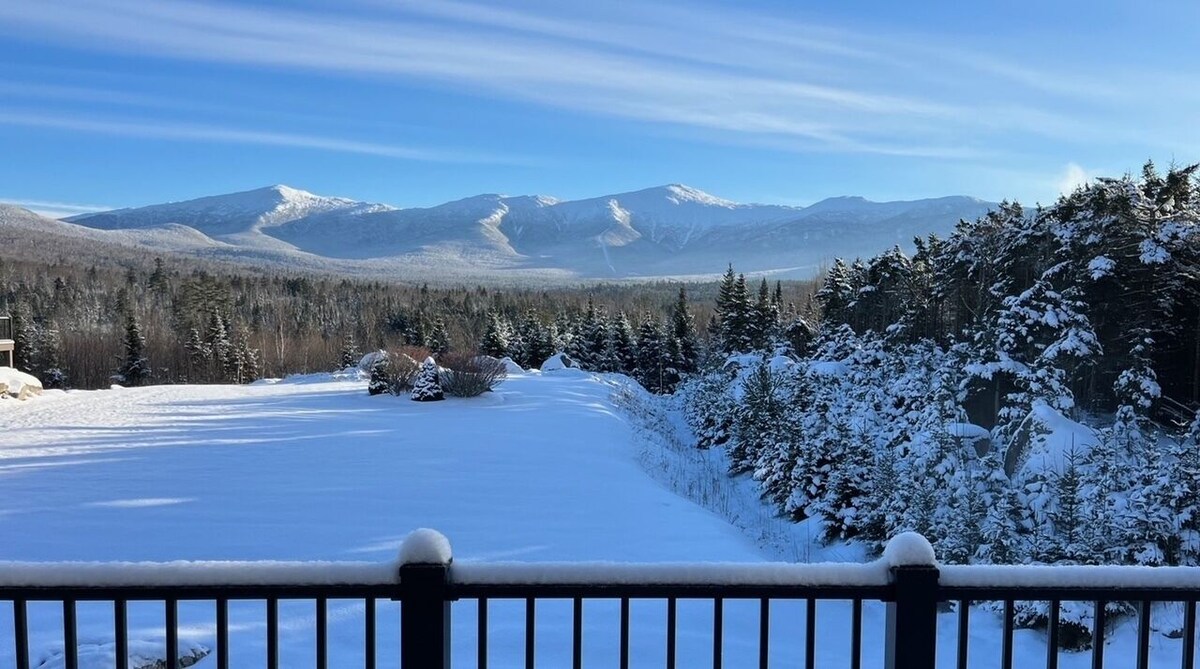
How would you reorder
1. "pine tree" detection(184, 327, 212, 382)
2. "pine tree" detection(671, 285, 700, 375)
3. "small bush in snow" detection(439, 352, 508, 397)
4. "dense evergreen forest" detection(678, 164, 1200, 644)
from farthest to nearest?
1. "pine tree" detection(184, 327, 212, 382)
2. "pine tree" detection(671, 285, 700, 375)
3. "small bush in snow" detection(439, 352, 508, 397)
4. "dense evergreen forest" detection(678, 164, 1200, 644)

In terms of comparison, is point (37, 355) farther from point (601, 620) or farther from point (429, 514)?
point (601, 620)

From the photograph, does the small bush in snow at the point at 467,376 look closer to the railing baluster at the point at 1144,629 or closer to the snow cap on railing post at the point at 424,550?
the snow cap on railing post at the point at 424,550

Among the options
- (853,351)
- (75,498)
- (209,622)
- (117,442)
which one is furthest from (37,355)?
(209,622)

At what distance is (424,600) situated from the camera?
2.19 meters

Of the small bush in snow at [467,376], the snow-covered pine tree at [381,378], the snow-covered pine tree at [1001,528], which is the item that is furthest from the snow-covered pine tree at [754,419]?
the snow-covered pine tree at [381,378]

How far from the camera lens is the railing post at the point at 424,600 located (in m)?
2.18

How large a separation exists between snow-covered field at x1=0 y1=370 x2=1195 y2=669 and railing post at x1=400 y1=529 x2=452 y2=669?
A: 101 inches

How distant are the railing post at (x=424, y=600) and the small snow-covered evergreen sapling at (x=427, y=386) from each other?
1970cm

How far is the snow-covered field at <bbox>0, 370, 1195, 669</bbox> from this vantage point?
5180mm

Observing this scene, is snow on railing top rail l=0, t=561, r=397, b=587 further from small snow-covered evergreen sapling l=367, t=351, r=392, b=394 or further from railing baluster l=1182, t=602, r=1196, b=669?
small snow-covered evergreen sapling l=367, t=351, r=392, b=394

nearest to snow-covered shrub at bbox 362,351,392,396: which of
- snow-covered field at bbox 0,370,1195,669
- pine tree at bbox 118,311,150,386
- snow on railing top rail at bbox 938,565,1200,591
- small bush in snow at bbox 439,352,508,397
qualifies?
small bush in snow at bbox 439,352,508,397

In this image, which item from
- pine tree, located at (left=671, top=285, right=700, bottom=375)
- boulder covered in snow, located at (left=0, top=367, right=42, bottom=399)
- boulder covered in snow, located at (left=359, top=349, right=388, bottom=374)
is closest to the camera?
boulder covered in snow, located at (left=0, top=367, right=42, bottom=399)

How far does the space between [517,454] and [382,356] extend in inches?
479

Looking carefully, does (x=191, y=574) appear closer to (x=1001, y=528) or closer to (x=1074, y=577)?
(x=1074, y=577)
